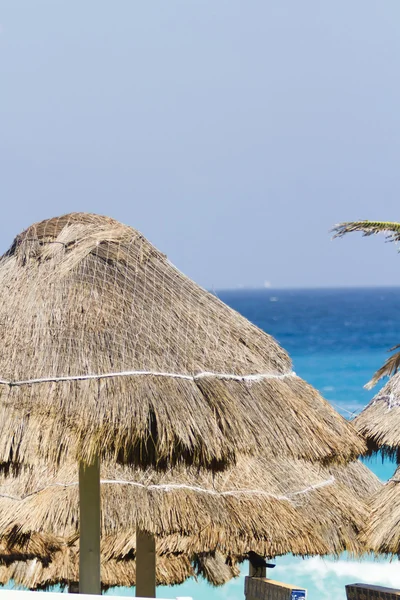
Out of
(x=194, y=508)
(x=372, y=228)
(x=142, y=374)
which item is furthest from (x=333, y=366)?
(x=142, y=374)

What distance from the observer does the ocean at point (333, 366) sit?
14.6 meters

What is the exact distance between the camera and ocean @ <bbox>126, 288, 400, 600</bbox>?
14.6 metres

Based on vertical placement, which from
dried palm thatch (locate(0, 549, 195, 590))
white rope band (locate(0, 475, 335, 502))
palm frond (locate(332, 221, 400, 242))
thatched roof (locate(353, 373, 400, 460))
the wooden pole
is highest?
palm frond (locate(332, 221, 400, 242))

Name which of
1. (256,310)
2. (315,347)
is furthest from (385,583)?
(256,310)

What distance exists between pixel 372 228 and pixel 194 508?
2.14 m

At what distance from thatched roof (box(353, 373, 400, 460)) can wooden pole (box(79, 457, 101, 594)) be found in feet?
6.38

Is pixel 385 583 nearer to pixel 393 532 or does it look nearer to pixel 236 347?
pixel 393 532

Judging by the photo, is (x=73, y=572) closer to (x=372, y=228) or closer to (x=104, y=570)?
(x=104, y=570)

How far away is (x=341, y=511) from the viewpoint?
662cm

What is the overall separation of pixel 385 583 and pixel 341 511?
9.01m

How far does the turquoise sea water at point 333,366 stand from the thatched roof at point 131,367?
108 centimetres

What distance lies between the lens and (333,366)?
3966 centimetres

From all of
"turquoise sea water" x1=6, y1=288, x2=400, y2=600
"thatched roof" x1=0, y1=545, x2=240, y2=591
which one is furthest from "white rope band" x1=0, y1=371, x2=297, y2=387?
"thatched roof" x1=0, y1=545, x2=240, y2=591

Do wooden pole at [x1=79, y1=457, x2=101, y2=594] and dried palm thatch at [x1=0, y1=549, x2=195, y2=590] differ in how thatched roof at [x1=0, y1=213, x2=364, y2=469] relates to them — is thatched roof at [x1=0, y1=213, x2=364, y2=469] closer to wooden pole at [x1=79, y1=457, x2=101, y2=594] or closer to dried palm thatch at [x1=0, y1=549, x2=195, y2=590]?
wooden pole at [x1=79, y1=457, x2=101, y2=594]
